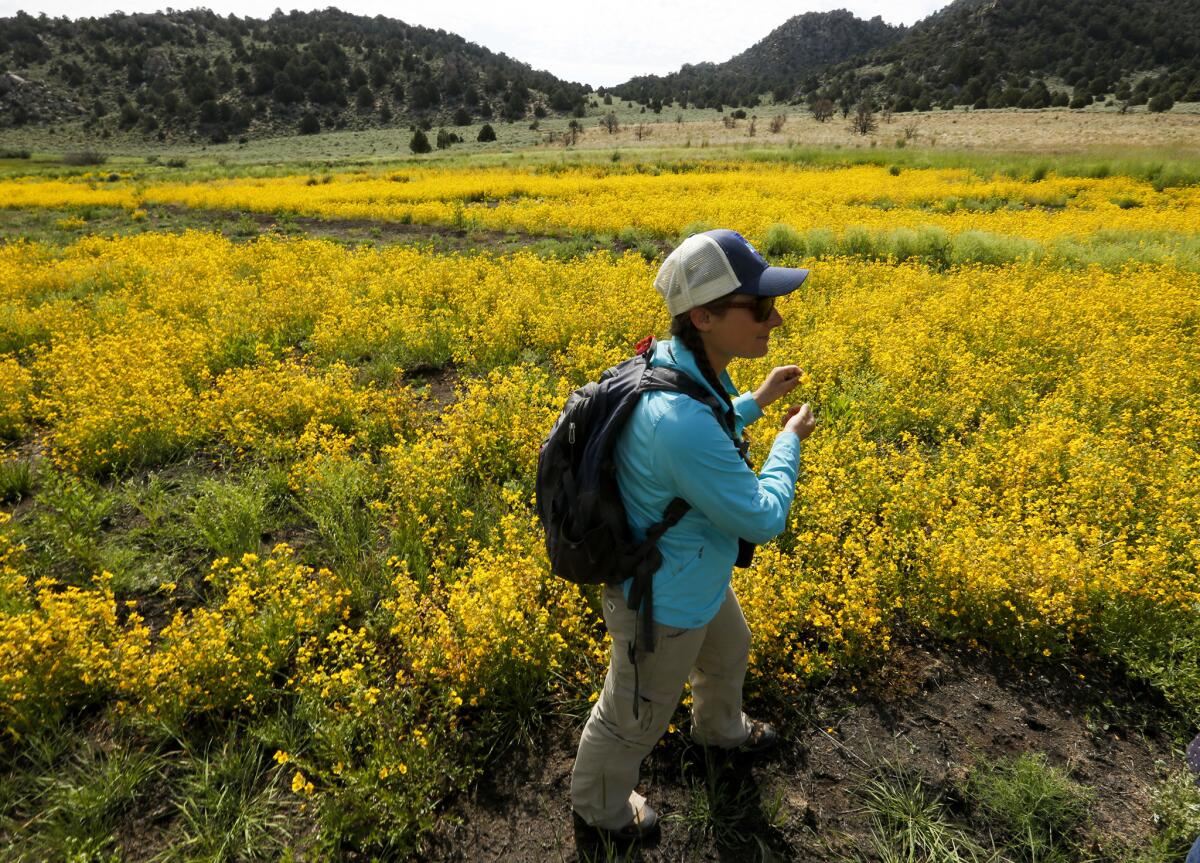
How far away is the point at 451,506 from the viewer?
4641mm

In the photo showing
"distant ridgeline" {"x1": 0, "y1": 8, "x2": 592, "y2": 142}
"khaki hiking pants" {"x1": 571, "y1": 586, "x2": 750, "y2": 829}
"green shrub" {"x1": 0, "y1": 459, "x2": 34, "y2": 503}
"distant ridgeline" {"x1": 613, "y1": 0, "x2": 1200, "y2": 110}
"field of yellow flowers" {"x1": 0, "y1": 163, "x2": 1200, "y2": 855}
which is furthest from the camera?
"distant ridgeline" {"x1": 0, "y1": 8, "x2": 592, "y2": 142}

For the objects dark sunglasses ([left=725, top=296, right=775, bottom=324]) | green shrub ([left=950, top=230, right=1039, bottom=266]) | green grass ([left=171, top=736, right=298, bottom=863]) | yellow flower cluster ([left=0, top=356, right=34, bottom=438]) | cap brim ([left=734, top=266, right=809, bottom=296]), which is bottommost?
green grass ([left=171, top=736, right=298, bottom=863])

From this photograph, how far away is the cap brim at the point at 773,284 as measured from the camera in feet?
6.24

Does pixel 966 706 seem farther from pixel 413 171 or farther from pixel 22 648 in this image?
pixel 413 171

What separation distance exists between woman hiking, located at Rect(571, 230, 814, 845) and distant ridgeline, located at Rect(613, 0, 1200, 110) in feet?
200

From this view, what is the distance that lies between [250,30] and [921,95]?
107644 mm

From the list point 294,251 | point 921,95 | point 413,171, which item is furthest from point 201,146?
point 921,95

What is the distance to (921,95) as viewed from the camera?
62.5m

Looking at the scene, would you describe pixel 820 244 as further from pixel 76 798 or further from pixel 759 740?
pixel 76 798

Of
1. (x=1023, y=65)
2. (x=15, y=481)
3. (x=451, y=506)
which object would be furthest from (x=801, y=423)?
(x=1023, y=65)

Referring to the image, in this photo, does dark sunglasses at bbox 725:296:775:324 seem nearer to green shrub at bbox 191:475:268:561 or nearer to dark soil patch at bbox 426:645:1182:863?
dark soil patch at bbox 426:645:1182:863

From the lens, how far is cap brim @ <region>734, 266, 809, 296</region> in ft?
6.24

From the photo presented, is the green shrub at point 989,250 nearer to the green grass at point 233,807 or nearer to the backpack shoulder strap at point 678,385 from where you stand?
the backpack shoulder strap at point 678,385

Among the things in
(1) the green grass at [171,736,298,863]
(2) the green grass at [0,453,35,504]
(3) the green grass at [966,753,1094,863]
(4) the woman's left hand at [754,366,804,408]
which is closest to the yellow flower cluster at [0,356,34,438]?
(2) the green grass at [0,453,35,504]
